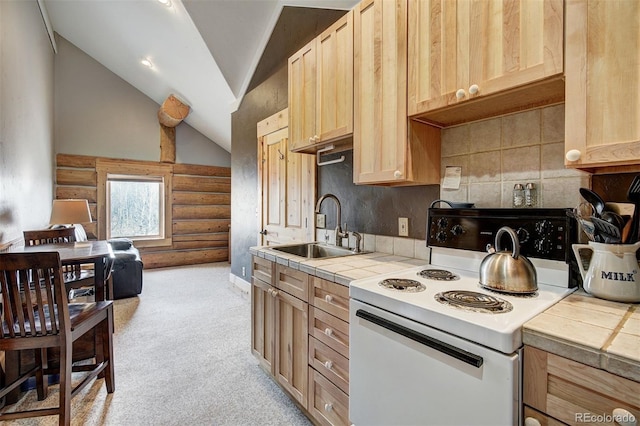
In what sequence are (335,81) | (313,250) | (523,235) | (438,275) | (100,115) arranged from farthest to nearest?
(100,115)
(313,250)
(335,81)
(438,275)
(523,235)

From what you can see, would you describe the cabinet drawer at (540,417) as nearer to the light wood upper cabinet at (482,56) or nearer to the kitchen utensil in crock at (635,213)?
the kitchen utensil in crock at (635,213)

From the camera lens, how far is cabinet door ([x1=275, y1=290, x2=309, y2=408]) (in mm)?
1706

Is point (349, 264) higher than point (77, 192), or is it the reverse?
point (77, 192)

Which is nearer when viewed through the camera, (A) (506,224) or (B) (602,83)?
(B) (602,83)

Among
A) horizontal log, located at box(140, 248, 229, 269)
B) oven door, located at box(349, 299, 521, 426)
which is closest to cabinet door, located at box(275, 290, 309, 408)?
oven door, located at box(349, 299, 521, 426)

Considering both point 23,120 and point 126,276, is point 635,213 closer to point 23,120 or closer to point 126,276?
point 126,276

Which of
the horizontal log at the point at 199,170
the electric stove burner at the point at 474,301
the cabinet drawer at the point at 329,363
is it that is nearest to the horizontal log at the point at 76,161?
the horizontal log at the point at 199,170

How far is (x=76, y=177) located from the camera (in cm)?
515

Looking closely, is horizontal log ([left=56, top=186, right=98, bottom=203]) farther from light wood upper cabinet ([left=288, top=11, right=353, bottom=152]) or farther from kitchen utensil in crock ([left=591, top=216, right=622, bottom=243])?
kitchen utensil in crock ([left=591, top=216, right=622, bottom=243])

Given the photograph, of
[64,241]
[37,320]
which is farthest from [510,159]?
[64,241]

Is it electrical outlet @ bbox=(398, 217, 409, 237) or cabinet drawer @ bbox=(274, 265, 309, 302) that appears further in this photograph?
electrical outlet @ bbox=(398, 217, 409, 237)

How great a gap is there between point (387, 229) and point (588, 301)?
1.15m

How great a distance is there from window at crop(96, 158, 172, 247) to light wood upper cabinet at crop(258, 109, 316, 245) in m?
3.21

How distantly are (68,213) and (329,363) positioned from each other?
3015mm
